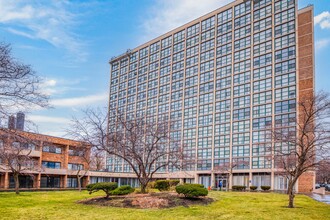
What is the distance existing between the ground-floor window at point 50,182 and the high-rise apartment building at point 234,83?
17.6m

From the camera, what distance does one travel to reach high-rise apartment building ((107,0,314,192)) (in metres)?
74.5

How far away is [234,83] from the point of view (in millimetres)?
84062

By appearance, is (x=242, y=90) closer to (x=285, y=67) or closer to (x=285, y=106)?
(x=285, y=67)

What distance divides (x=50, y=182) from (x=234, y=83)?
4699 centimetres

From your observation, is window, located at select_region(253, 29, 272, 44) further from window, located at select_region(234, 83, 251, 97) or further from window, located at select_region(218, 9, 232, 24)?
window, located at select_region(234, 83, 251, 97)

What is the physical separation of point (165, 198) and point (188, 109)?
7141 cm

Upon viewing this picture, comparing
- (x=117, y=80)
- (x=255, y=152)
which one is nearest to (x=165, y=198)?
(x=255, y=152)

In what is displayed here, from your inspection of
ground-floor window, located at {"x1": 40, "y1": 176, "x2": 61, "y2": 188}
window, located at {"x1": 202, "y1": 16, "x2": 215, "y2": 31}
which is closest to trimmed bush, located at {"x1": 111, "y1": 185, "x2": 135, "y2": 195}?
ground-floor window, located at {"x1": 40, "y1": 176, "x2": 61, "y2": 188}

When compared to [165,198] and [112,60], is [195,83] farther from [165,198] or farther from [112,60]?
[165,198]

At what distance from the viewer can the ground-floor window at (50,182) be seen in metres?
65.8

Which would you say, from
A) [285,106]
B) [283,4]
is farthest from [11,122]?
[283,4]

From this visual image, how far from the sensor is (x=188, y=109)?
94625 mm

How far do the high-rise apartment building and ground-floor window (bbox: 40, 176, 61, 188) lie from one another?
17.6 metres

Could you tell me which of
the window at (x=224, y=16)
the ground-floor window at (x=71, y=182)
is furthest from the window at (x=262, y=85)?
the ground-floor window at (x=71, y=182)
